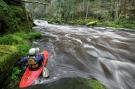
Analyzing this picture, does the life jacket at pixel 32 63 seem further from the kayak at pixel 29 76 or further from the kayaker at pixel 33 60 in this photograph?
the kayak at pixel 29 76

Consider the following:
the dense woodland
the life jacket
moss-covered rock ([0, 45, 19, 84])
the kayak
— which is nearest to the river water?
the kayak

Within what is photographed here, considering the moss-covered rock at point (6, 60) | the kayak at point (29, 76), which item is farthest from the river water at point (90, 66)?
the moss-covered rock at point (6, 60)

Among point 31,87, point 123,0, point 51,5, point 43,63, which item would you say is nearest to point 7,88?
point 31,87

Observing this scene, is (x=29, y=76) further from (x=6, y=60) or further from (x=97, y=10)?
(x=97, y=10)

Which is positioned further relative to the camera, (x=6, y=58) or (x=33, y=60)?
(x=33, y=60)

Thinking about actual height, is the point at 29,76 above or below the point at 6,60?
below

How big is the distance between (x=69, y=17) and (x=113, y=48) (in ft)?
147

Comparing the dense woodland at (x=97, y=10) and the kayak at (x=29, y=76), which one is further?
the dense woodland at (x=97, y=10)

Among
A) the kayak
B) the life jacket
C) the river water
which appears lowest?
the river water

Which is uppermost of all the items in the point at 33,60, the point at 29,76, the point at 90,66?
the point at 33,60

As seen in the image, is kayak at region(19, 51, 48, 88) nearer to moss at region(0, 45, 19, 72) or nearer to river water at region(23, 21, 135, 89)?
river water at region(23, 21, 135, 89)

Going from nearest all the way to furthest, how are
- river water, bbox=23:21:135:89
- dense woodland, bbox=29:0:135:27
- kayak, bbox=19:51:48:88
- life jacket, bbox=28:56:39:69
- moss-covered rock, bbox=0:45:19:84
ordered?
moss-covered rock, bbox=0:45:19:84 < kayak, bbox=19:51:48:88 < river water, bbox=23:21:135:89 < life jacket, bbox=28:56:39:69 < dense woodland, bbox=29:0:135:27

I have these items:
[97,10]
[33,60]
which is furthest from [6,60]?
[97,10]

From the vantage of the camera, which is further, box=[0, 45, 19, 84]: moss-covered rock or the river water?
the river water
